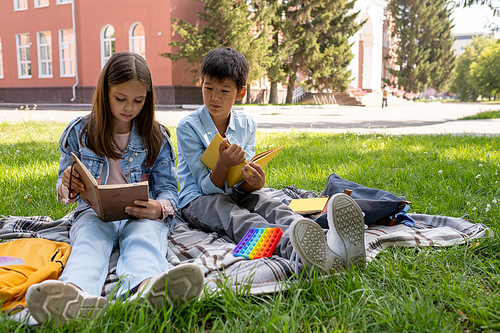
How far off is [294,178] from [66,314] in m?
2.92

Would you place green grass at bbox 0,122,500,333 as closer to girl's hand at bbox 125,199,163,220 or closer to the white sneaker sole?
the white sneaker sole

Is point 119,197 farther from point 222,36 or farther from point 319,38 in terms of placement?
point 319,38

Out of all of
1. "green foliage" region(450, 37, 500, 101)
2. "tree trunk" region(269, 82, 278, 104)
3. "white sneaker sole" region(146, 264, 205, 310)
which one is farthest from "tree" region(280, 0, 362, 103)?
"green foliage" region(450, 37, 500, 101)

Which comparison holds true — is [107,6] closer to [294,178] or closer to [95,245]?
[294,178]

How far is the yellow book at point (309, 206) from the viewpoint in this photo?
278 centimetres

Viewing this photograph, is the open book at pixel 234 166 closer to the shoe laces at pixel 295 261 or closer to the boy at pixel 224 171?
the boy at pixel 224 171

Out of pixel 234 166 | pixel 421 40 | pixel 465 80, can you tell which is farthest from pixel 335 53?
pixel 465 80

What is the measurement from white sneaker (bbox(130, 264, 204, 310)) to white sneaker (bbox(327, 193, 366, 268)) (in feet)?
2.21

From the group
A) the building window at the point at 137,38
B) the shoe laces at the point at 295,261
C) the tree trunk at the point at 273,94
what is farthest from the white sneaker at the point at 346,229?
the tree trunk at the point at 273,94

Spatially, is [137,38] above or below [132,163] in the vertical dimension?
above

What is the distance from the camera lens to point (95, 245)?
191 cm

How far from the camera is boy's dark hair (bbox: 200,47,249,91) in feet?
8.54

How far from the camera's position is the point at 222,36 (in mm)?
17500

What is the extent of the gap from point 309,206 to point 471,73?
47.8 m
